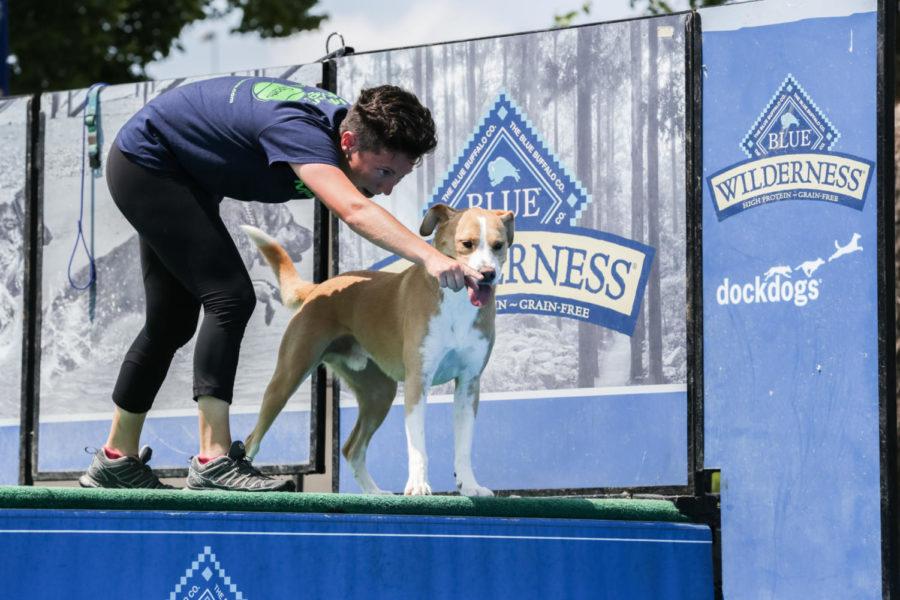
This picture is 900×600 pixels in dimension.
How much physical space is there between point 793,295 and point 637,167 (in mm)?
971

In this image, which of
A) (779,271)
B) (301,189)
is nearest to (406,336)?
(301,189)

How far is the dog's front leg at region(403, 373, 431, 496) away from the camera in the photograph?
515 centimetres

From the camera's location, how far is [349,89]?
23.3 ft

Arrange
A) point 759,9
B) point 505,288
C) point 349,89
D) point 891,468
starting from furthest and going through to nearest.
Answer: point 349,89
point 505,288
point 759,9
point 891,468

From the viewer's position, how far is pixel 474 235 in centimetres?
→ 520

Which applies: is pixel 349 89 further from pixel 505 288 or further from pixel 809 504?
pixel 809 504

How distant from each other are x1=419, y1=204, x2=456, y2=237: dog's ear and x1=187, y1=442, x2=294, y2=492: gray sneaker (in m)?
1.15

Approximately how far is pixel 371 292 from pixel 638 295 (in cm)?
128

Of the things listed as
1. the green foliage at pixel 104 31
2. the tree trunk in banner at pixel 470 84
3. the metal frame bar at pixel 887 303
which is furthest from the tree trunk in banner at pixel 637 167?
the green foliage at pixel 104 31

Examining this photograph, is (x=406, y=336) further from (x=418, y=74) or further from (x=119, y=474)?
(x=418, y=74)

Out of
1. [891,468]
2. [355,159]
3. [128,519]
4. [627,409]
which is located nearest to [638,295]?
[627,409]

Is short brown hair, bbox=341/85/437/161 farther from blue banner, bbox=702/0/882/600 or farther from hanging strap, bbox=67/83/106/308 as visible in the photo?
hanging strap, bbox=67/83/106/308

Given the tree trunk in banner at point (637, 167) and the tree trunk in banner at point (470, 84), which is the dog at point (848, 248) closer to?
the tree trunk in banner at point (637, 167)

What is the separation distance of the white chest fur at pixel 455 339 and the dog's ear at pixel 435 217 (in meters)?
0.27
